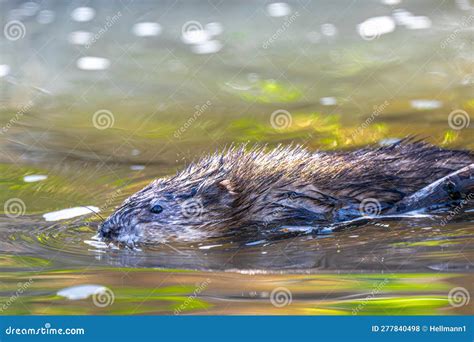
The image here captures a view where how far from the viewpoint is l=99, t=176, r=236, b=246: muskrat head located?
7.44 meters

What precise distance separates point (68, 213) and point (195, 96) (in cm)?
274

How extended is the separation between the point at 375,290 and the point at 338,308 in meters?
0.43

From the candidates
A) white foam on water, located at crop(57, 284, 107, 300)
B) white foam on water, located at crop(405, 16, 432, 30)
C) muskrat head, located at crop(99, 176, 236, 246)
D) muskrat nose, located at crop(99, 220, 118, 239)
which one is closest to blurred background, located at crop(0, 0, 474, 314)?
white foam on water, located at crop(405, 16, 432, 30)

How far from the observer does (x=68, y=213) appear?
8.25 metres

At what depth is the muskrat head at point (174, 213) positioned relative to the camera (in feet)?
24.4

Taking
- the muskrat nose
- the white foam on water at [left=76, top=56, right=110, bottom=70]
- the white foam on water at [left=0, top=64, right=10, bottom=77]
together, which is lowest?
the muskrat nose

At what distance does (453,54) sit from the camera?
1076cm

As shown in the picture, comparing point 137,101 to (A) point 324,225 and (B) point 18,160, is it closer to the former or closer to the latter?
(B) point 18,160

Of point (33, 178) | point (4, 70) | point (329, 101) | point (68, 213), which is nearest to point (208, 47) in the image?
point (329, 101)

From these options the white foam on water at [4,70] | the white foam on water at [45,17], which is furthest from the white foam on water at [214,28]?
the white foam on water at [4,70]

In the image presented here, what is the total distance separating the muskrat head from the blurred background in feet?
0.86

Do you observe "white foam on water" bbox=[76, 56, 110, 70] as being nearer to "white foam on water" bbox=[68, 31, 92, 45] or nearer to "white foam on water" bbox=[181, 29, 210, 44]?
"white foam on water" bbox=[68, 31, 92, 45]

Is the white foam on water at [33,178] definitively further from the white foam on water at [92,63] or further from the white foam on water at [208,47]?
the white foam on water at [208,47]

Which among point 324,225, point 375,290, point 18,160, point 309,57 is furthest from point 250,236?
point 309,57
